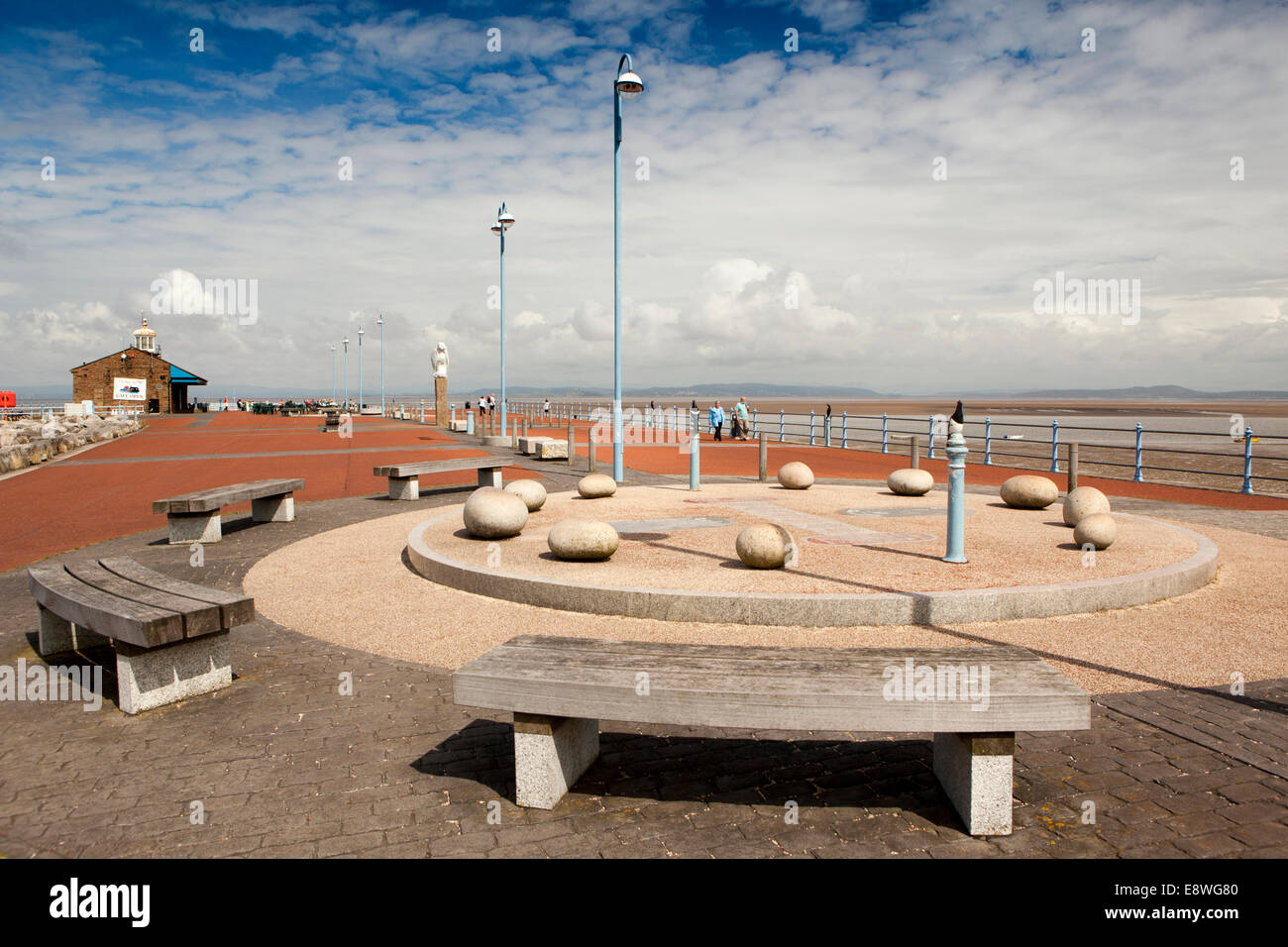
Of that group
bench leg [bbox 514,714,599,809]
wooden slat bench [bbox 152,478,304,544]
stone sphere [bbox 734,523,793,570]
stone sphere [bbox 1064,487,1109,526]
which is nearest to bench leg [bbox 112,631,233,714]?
bench leg [bbox 514,714,599,809]

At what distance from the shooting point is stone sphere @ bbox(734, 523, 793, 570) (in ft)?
23.8

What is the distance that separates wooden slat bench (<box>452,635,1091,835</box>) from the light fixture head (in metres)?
12.1

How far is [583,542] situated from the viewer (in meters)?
7.57

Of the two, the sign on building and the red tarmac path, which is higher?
the sign on building

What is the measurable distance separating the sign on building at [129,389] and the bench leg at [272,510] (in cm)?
6935

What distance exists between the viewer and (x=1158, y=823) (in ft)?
10.6

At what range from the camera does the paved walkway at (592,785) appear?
314cm

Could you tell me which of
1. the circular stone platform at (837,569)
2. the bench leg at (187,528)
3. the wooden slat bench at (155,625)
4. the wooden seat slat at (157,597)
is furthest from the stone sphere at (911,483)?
the wooden seat slat at (157,597)

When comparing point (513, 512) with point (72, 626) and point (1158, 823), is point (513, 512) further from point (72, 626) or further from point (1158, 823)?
point (1158, 823)

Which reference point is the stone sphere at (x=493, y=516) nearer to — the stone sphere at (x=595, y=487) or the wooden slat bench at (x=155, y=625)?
the stone sphere at (x=595, y=487)

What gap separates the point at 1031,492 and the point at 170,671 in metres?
9.83

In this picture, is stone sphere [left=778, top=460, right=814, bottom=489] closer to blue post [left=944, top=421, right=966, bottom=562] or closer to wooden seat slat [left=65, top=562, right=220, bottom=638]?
blue post [left=944, top=421, right=966, bottom=562]
